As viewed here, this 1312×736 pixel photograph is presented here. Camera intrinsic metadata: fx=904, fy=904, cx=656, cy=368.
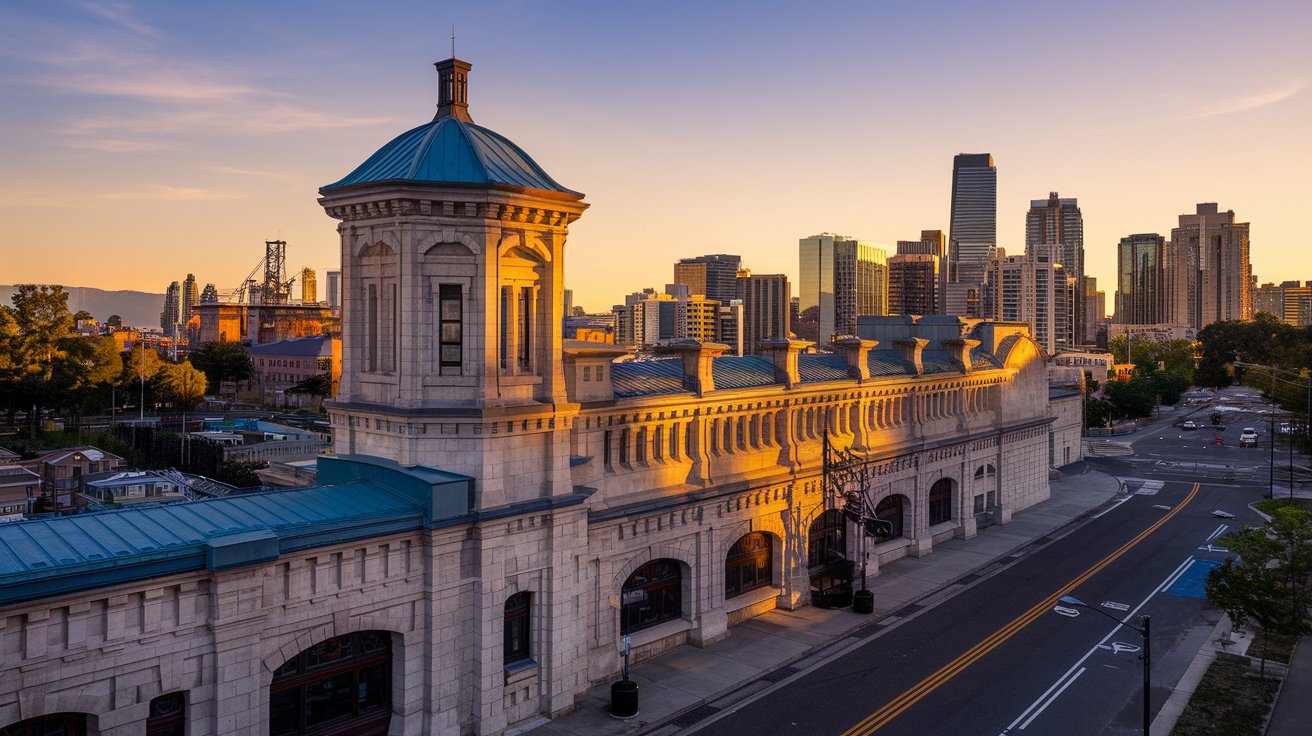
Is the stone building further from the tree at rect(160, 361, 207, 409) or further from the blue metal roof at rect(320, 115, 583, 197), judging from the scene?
the tree at rect(160, 361, 207, 409)

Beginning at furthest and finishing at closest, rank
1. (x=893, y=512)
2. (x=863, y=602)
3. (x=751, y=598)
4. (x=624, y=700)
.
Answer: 1. (x=893, y=512)
2. (x=863, y=602)
3. (x=751, y=598)
4. (x=624, y=700)

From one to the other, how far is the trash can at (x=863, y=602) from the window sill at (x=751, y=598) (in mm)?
3302

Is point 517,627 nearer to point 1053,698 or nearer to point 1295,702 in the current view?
point 1053,698

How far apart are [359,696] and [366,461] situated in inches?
267

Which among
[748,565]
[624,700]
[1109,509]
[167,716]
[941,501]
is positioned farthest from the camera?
[1109,509]

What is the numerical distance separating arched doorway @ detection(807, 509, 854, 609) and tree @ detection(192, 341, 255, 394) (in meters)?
148

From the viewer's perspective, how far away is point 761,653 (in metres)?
34.5

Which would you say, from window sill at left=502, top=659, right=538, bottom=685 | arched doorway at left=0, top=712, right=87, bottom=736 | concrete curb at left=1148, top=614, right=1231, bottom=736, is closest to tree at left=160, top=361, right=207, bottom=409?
window sill at left=502, top=659, right=538, bottom=685

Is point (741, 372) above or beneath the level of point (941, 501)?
above

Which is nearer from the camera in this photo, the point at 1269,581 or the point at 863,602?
the point at 1269,581

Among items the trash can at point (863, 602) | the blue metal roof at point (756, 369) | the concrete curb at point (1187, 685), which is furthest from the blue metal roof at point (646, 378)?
the concrete curb at point (1187, 685)

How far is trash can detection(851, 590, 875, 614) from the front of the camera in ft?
130

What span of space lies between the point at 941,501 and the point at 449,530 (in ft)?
120

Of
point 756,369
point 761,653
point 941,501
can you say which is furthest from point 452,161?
point 941,501
